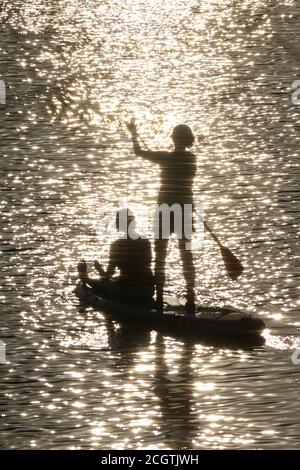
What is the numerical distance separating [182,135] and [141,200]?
6.63m

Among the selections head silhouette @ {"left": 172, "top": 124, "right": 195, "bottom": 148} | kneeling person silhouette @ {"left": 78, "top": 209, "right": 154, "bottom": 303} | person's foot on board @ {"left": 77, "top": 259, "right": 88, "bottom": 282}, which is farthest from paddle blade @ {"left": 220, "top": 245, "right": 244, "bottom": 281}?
person's foot on board @ {"left": 77, "top": 259, "right": 88, "bottom": 282}

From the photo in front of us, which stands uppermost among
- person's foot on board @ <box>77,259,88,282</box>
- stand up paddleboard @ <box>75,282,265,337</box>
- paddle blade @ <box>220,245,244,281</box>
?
paddle blade @ <box>220,245,244,281</box>

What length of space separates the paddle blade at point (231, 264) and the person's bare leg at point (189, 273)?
1.54ft

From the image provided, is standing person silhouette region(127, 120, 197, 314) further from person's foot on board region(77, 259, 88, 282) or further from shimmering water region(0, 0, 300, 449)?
person's foot on board region(77, 259, 88, 282)

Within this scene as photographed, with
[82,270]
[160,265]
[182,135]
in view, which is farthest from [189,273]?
[82,270]

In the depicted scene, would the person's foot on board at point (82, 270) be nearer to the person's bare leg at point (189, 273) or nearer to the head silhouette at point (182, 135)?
the person's bare leg at point (189, 273)

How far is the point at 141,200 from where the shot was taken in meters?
26.3

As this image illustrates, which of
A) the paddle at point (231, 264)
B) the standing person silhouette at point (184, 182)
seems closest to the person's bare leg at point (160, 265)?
the standing person silhouette at point (184, 182)

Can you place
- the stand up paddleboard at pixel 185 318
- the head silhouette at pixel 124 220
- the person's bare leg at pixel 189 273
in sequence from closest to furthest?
the stand up paddleboard at pixel 185 318 < the person's bare leg at pixel 189 273 < the head silhouette at pixel 124 220

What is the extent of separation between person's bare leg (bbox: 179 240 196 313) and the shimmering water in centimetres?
55

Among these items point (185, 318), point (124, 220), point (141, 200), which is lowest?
point (185, 318)

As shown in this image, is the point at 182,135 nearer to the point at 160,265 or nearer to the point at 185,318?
the point at 160,265

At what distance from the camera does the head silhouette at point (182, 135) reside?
1967cm

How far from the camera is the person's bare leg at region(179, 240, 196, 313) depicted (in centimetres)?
1983
